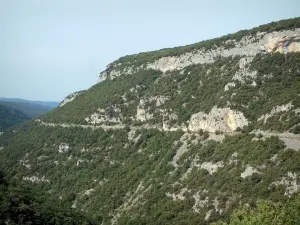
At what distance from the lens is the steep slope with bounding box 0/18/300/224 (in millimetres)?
49312

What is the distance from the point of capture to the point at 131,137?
82.4 meters

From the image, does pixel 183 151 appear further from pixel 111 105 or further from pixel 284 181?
pixel 111 105

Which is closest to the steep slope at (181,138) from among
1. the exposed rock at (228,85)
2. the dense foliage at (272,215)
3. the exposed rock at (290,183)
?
the exposed rock at (290,183)

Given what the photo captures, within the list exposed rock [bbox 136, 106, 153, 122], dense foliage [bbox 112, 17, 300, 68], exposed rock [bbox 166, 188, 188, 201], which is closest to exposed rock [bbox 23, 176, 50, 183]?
exposed rock [bbox 136, 106, 153, 122]

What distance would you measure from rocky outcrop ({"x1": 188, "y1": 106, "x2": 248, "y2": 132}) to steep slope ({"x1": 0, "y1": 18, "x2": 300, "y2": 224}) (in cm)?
20

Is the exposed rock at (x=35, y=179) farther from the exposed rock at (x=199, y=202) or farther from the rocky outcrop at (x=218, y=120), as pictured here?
the exposed rock at (x=199, y=202)

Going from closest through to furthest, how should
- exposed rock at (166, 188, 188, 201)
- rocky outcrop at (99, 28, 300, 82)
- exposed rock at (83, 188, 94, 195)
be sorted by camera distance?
exposed rock at (166, 188, 188, 201) → exposed rock at (83, 188, 94, 195) → rocky outcrop at (99, 28, 300, 82)

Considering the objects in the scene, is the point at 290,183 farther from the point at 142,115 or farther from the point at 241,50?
the point at 142,115

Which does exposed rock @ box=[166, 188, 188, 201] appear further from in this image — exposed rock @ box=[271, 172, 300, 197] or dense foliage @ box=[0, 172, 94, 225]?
dense foliage @ box=[0, 172, 94, 225]

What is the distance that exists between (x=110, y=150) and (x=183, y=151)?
22.5 metres

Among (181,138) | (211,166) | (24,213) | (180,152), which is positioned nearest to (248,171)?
(211,166)

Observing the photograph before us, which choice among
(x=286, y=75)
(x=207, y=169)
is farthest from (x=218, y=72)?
(x=207, y=169)

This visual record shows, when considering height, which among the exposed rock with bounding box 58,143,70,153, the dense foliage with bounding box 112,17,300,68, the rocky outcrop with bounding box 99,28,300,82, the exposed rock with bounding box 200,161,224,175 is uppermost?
the dense foliage with bounding box 112,17,300,68

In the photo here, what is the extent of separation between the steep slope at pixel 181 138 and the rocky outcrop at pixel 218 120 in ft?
0.66
